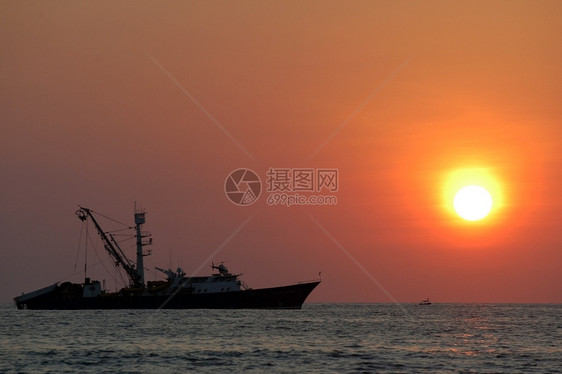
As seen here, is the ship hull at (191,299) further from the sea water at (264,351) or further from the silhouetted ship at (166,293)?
the sea water at (264,351)

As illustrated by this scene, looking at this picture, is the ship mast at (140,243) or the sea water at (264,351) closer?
the sea water at (264,351)

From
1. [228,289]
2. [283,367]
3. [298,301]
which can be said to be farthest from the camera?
[298,301]

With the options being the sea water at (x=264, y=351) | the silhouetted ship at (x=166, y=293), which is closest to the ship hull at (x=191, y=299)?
the silhouetted ship at (x=166, y=293)

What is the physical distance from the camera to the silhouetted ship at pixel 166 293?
145875mm

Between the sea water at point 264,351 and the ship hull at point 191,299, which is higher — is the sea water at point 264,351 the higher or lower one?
the lower one

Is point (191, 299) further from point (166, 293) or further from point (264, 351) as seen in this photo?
point (264, 351)

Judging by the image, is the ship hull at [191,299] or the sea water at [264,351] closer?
the sea water at [264,351]

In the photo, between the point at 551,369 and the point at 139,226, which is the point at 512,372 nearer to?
the point at 551,369

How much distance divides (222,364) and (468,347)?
27.6 meters

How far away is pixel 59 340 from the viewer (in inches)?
2953

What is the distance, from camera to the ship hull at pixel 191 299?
14638 cm

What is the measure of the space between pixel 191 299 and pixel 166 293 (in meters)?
5.62

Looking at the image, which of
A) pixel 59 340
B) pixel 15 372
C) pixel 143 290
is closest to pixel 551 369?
pixel 15 372

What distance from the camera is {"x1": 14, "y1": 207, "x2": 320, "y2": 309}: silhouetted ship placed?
145875 millimetres
